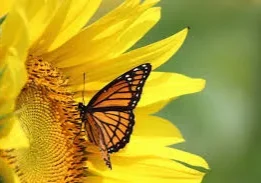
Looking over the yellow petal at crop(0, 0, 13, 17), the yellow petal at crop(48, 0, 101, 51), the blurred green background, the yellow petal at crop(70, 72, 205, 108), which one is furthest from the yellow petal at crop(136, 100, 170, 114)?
the blurred green background

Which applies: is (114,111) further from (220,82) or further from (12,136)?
(220,82)

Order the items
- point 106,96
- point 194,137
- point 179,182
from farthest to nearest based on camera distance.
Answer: point 194,137
point 179,182
point 106,96

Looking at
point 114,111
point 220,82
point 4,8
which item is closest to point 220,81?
point 220,82

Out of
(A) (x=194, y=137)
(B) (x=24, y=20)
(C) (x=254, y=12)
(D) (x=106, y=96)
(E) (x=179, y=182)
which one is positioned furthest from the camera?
(C) (x=254, y=12)

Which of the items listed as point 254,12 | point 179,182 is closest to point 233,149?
point 254,12

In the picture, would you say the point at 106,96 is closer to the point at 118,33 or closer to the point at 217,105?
the point at 118,33

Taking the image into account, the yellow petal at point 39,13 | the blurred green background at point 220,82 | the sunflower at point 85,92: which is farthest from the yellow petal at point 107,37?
the blurred green background at point 220,82
